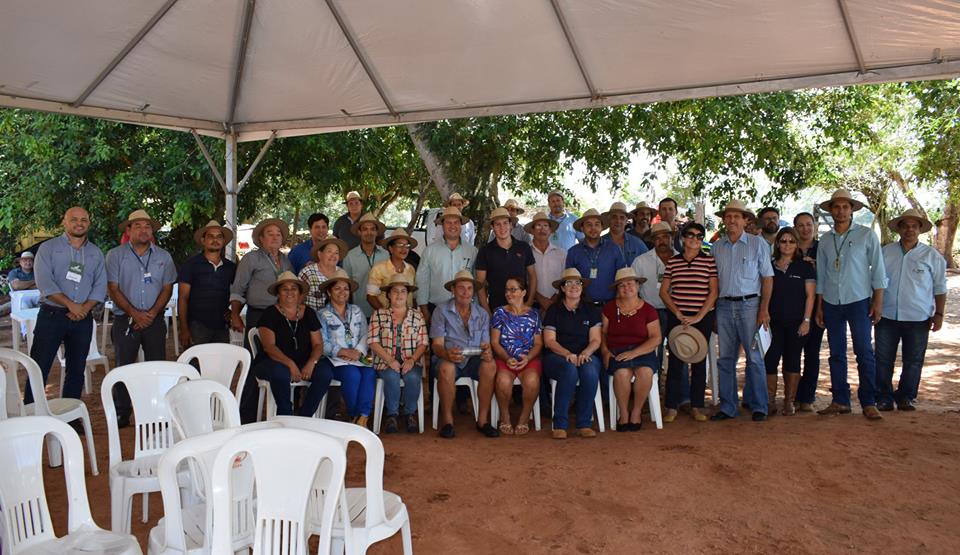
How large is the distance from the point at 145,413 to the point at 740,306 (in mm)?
4279

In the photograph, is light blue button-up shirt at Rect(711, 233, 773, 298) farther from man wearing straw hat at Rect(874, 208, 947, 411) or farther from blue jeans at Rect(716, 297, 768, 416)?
man wearing straw hat at Rect(874, 208, 947, 411)

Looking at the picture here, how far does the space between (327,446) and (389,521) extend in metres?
0.71

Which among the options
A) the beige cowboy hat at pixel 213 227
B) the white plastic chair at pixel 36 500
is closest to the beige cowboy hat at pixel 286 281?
the beige cowboy hat at pixel 213 227

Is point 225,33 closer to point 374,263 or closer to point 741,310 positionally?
point 374,263

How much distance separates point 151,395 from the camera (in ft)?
12.6

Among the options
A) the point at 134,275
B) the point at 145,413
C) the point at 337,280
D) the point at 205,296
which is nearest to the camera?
the point at 145,413

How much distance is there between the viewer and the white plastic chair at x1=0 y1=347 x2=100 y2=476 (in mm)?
4410

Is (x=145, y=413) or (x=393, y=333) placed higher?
(x=393, y=333)

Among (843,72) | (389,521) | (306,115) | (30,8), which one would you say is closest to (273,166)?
(306,115)

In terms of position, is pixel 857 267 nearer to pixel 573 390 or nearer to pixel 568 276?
pixel 568 276

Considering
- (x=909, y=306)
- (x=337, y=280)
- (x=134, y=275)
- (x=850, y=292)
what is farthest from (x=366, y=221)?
(x=909, y=306)

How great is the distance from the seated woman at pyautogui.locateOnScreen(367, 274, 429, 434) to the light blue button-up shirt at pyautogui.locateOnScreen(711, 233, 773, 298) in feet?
7.91

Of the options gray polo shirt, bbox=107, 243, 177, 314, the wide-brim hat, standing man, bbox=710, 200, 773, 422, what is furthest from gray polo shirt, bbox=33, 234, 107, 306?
standing man, bbox=710, 200, 773, 422

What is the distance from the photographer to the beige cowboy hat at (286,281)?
220 inches
